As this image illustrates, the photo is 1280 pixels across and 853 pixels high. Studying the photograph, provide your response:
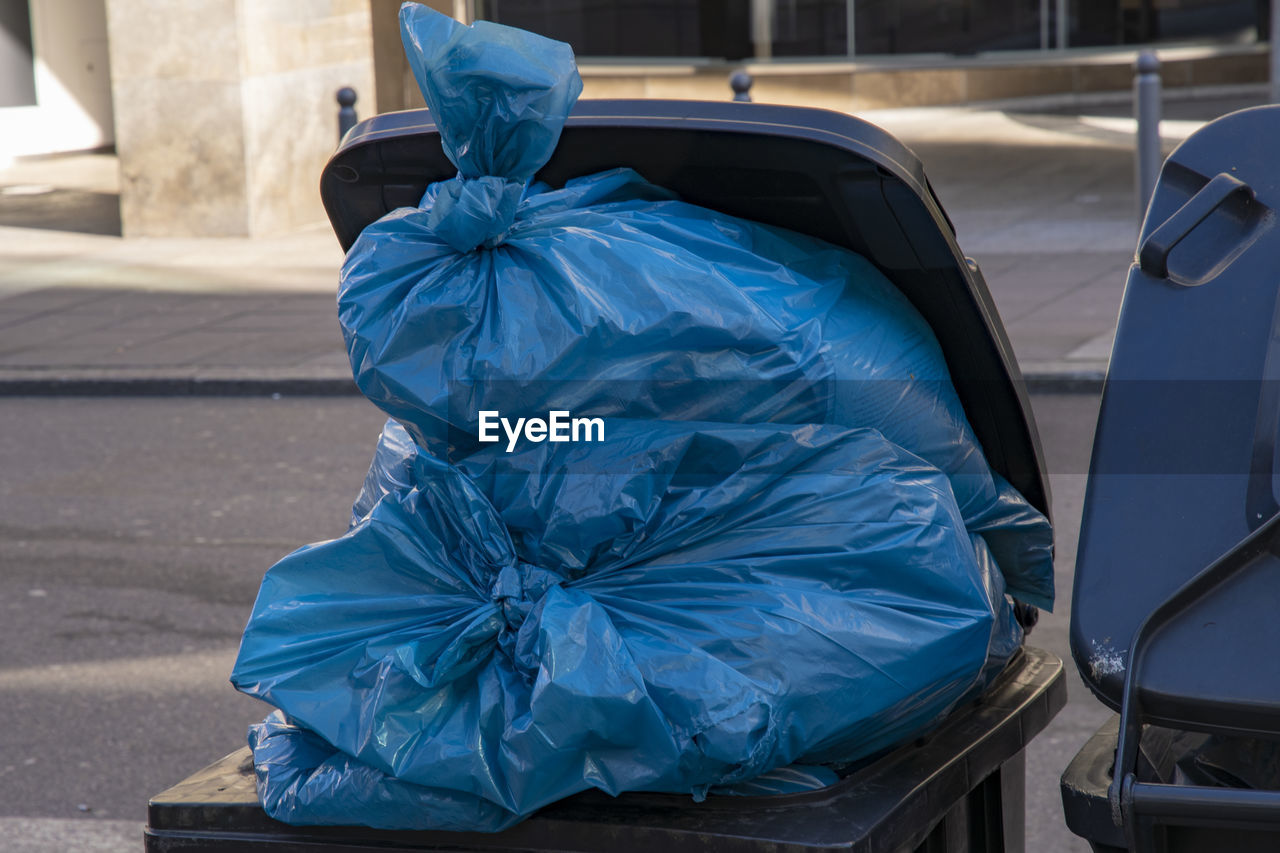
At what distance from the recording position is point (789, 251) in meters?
2.03

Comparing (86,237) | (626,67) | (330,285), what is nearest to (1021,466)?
(330,285)

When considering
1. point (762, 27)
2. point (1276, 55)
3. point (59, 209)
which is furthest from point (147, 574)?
point (762, 27)

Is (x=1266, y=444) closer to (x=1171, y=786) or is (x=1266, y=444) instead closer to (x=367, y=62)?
(x=1171, y=786)

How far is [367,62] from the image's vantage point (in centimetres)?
1297

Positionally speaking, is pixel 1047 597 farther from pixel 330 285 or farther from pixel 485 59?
pixel 330 285

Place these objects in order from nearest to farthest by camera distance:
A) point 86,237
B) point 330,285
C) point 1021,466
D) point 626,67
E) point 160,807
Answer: point 160,807 < point 1021,466 < point 330,285 < point 86,237 < point 626,67

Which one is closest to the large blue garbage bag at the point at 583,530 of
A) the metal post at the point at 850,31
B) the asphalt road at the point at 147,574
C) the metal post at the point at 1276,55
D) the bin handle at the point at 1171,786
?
the bin handle at the point at 1171,786

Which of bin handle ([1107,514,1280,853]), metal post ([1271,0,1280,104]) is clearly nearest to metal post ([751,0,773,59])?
metal post ([1271,0,1280,104])

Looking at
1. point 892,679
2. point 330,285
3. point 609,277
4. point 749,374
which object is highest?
point 609,277

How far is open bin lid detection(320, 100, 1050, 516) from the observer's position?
192 cm

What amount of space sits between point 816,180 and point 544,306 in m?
0.38

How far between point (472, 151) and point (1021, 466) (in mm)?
875

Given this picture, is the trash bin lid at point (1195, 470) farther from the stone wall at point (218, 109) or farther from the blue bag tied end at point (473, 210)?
the stone wall at point (218, 109)

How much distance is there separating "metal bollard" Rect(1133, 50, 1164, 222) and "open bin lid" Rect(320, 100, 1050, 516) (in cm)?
613
